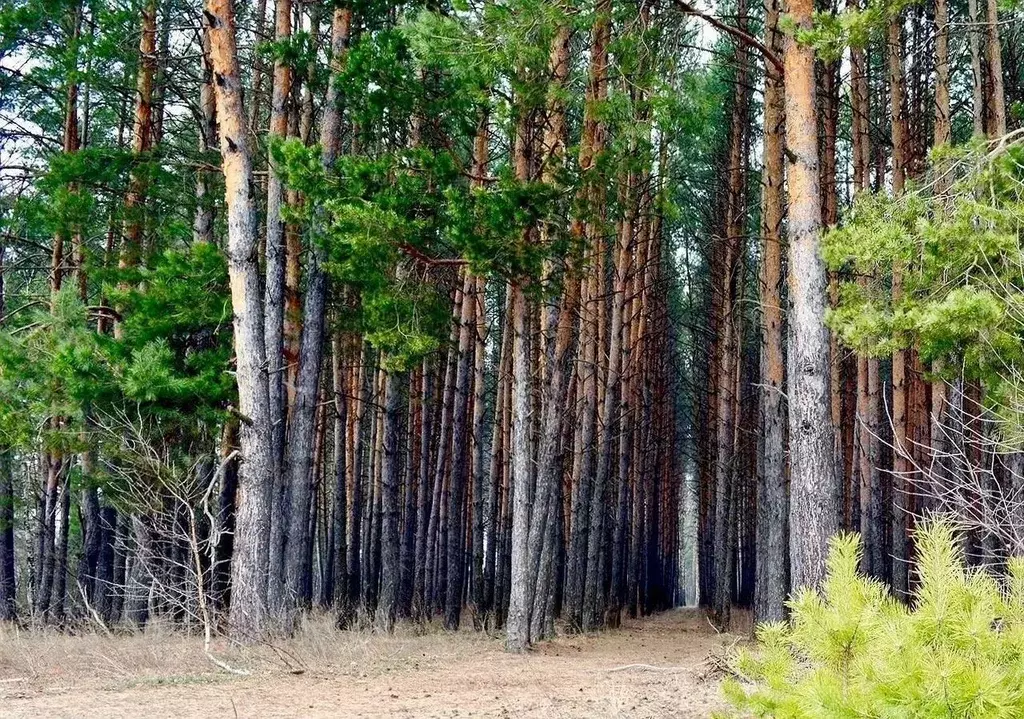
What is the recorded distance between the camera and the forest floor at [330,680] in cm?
707

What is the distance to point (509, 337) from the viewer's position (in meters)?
18.6

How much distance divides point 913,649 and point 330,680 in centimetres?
683

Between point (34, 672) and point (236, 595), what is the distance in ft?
6.70

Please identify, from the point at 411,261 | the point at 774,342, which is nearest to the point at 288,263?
the point at 411,261

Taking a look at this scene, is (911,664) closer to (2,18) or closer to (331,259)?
(331,259)

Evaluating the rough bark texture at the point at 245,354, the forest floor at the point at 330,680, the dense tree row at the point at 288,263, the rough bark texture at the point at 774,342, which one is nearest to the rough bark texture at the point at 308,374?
the dense tree row at the point at 288,263

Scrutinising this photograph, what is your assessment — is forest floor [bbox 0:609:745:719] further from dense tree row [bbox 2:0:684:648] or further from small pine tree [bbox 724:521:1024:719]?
small pine tree [bbox 724:521:1024:719]

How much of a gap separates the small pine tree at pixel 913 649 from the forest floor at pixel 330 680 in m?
4.00

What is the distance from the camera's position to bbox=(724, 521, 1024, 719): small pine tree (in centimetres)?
266

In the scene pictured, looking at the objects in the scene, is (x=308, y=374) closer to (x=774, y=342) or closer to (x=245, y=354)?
(x=245, y=354)

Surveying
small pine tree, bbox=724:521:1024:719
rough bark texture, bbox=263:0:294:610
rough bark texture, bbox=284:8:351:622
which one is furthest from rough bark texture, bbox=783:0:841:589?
rough bark texture, bbox=284:8:351:622

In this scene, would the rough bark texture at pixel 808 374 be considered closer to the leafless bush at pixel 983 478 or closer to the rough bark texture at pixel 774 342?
the leafless bush at pixel 983 478

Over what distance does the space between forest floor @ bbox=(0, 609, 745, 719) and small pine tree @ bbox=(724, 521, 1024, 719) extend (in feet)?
13.1

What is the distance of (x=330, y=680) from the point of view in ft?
28.3
